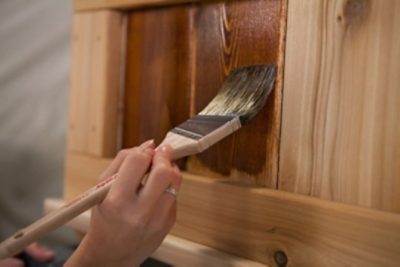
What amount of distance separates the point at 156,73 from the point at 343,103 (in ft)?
0.83

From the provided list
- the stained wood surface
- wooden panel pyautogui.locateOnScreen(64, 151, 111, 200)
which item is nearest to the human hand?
wooden panel pyautogui.locateOnScreen(64, 151, 111, 200)

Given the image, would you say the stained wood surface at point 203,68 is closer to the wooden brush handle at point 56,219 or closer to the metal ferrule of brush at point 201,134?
the metal ferrule of brush at point 201,134

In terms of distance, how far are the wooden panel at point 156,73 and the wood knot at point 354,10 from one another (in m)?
0.20

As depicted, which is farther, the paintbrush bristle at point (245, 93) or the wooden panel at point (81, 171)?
the wooden panel at point (81, 171)

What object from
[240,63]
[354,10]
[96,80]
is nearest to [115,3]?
[96,80]

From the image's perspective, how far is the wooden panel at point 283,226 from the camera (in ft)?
1.25

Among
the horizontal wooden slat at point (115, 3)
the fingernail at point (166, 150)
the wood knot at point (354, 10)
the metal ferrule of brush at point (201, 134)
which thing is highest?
the horizontal wooden slat at point (115, 3)

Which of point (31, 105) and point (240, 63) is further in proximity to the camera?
point (31, 105)

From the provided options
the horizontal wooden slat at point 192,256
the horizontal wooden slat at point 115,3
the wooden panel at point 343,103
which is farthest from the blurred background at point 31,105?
the wooden panel at point 343,103

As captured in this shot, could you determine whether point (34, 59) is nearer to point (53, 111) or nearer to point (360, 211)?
point (53, 111)

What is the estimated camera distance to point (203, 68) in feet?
1.73

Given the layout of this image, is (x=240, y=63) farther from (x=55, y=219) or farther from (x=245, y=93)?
(x=55, y=219)

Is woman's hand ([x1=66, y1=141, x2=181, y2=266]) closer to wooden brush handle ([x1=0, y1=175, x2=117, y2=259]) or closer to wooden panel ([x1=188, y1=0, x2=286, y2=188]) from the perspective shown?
wooden brush handle ([x1=0, y1=175, x2=117, y2=259])

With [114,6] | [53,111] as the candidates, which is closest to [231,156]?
[114,6]
